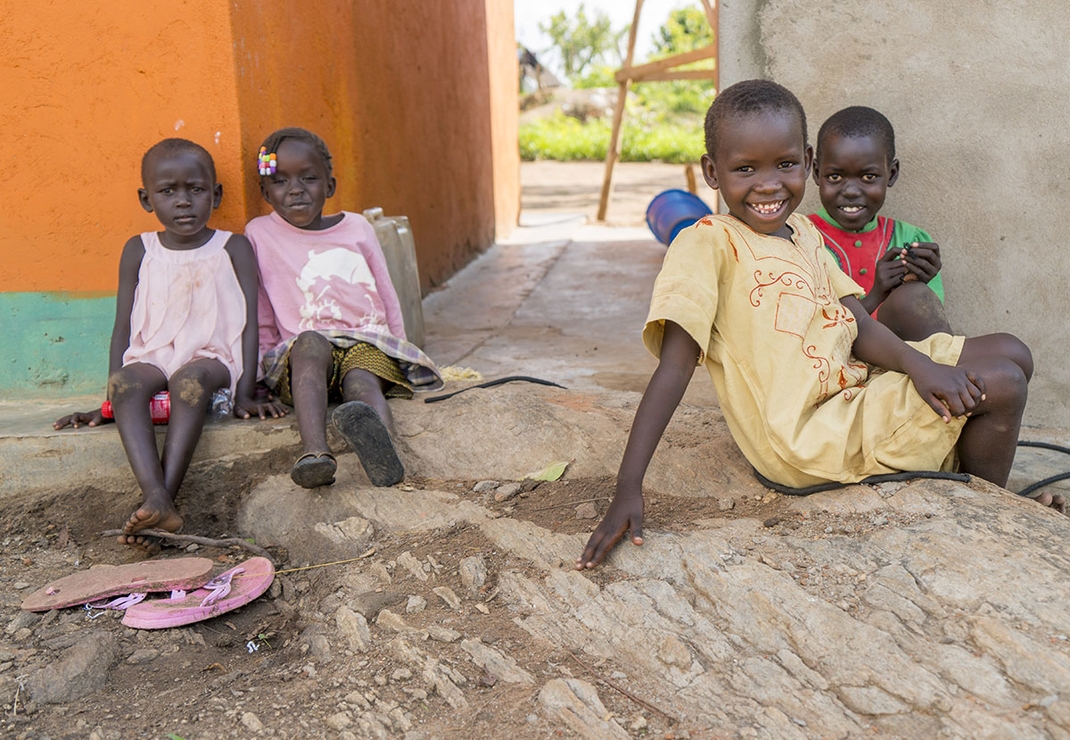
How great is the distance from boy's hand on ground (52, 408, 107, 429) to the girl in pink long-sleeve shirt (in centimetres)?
50

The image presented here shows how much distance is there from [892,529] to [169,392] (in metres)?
1.95

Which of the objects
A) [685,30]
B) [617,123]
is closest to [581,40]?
[685,30]

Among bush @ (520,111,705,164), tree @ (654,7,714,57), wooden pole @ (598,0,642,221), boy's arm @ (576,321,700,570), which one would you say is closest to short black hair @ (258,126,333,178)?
boy's arm @ (576,321,700,570)

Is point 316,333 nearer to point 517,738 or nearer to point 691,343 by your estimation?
point 691,343

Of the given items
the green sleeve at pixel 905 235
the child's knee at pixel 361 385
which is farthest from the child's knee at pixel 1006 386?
the child's knee at pixel 361 385

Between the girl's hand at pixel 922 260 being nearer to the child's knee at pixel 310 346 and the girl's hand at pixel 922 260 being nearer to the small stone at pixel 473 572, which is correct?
the small stone at pixel 473 572

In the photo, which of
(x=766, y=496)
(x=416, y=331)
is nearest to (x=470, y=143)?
(x=416, y=331)

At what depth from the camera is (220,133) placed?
303cm

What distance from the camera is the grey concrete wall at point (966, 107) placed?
2.96 meters

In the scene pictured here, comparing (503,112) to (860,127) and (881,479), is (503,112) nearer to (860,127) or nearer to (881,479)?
(860,127)

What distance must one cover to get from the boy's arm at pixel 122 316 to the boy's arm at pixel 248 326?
28cm

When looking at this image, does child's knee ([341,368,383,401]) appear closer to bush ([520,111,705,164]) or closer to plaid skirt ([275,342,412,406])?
plaid skirt ([275,342,412,406])

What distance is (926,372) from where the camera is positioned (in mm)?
2148

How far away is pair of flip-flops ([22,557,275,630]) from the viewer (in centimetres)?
219
